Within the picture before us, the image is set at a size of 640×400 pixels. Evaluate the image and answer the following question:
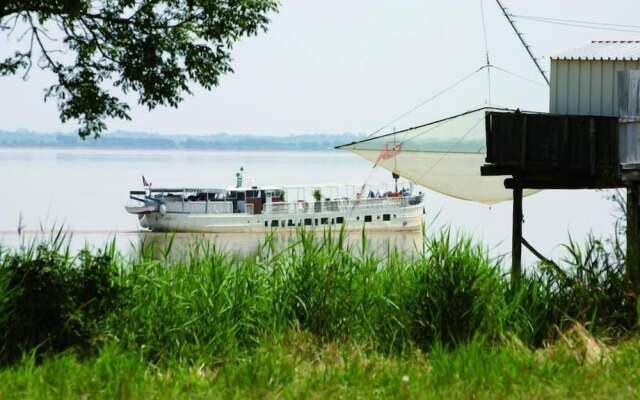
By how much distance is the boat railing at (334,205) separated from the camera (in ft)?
252

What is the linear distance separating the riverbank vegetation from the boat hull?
196 ft

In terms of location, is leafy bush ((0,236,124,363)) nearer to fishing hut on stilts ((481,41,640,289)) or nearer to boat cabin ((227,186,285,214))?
fishing hut on stilts ((481,41,640,289))

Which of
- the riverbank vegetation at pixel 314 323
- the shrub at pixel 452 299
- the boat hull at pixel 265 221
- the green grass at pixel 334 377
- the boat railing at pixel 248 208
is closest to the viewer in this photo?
the green grass at pixel 334 377

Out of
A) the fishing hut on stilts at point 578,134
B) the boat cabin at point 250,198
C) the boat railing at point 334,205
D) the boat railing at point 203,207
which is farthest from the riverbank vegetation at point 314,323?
the boat railing at point 203,207

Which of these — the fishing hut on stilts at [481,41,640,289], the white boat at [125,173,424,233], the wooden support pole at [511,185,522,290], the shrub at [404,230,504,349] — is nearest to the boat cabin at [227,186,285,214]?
the white boat at [125,173,424,233]

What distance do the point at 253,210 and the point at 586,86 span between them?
56285 mm

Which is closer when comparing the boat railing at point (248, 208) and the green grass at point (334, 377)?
the green grass at point (334, 377)

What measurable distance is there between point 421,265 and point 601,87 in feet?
31.5

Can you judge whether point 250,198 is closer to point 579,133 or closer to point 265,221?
point 265,221

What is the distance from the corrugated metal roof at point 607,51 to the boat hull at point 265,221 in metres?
51.7

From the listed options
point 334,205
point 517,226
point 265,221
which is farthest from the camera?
point 334,205

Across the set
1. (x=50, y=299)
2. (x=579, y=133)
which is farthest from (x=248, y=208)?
(x=50, y=299)

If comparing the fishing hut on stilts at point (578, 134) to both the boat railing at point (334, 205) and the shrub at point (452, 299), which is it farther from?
the boat railing at point (334, 205)

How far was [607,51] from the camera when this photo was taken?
21.1 meters
